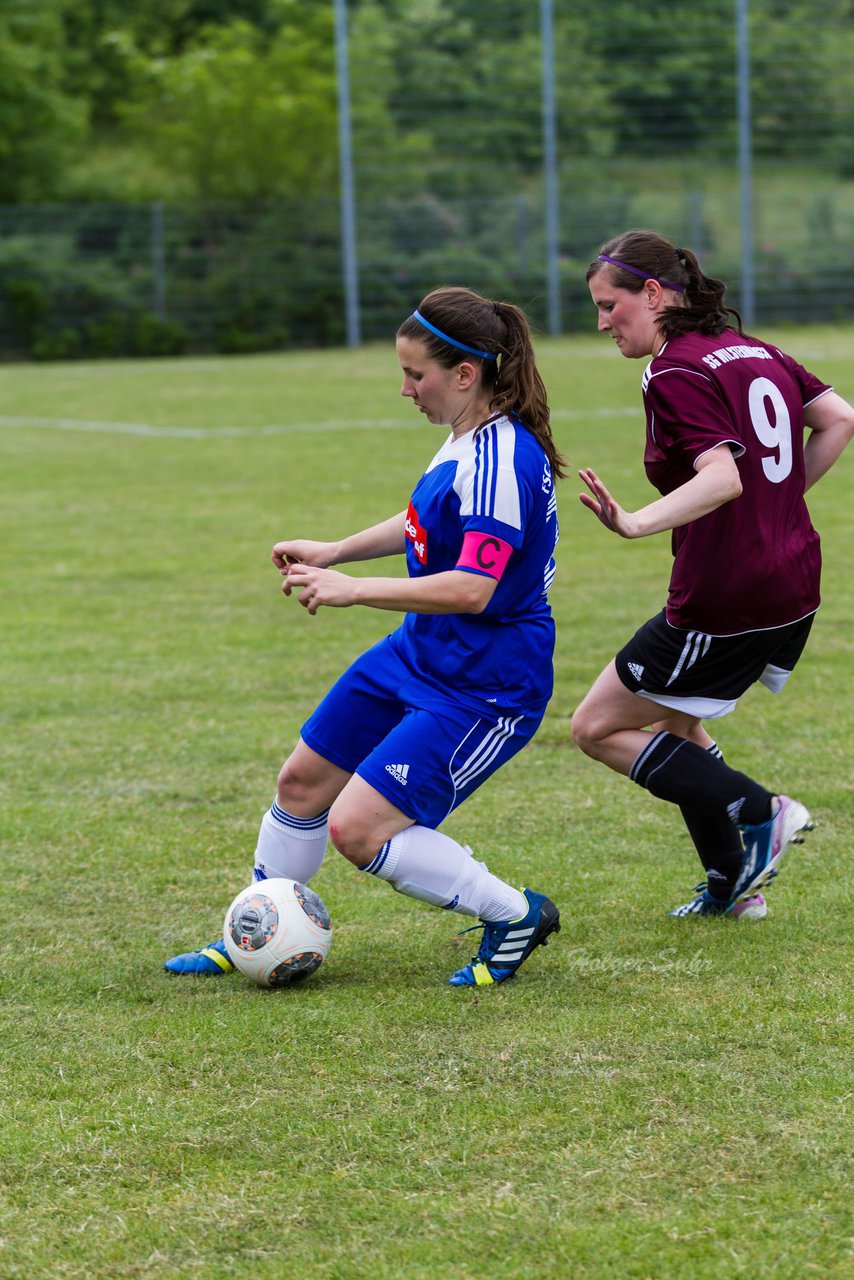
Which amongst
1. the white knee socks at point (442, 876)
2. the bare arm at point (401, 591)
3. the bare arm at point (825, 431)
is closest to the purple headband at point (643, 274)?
the bare arm at point (825, 431)

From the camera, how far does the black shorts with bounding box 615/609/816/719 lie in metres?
4.27

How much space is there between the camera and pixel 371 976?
417 centimetres

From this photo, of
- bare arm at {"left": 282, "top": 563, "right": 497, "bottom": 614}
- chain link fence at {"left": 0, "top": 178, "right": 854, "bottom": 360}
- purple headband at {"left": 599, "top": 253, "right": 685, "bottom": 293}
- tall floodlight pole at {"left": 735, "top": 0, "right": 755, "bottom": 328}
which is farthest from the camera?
tall floodlight pole at {"left": 735, "top": 0, "right": 755, "bottom": 328}

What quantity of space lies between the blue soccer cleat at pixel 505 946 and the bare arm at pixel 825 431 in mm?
1336

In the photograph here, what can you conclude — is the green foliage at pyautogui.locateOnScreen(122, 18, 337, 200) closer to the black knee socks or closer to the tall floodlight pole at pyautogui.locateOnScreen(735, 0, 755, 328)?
the tall floodlight pole at pyautogui.locateOnScreen(735, 0, 755, 328)

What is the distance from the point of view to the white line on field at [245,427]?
18.3m

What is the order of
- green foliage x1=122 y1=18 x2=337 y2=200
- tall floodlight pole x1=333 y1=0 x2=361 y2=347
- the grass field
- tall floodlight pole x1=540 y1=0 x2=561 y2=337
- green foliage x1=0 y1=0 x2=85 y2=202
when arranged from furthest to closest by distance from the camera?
green foliage x1=0 y1=0 x2=85 y2=202 → green foliage x1=122 y1=18 x2=337 y2=200 → tall floodlight pole x1=540 y1=0 x2=561 y2=337 → tall floodlight pole x1=333 y1=0 x2=361 y2=347 → the grass field

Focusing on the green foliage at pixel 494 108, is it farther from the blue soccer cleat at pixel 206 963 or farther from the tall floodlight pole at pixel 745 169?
the blue soccer cleat at pixel 206 963

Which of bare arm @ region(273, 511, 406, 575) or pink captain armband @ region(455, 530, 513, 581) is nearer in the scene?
pink captain armband @ region(455, 530, 513, 581)

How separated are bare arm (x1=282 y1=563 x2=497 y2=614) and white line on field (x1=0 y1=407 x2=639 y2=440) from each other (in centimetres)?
1440

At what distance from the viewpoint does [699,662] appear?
4.29 m

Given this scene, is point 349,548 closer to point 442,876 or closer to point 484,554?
point 484,554

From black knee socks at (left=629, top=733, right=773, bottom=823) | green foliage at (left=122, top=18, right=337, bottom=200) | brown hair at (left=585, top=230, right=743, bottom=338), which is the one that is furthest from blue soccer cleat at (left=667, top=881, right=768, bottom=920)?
green foliage at (left=122, top=18, right=337, bottom=200)

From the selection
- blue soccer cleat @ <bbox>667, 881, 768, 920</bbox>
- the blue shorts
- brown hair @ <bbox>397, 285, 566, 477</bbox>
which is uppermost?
brown hair @ <bbox>397, 285, 566, 477</bbox>
